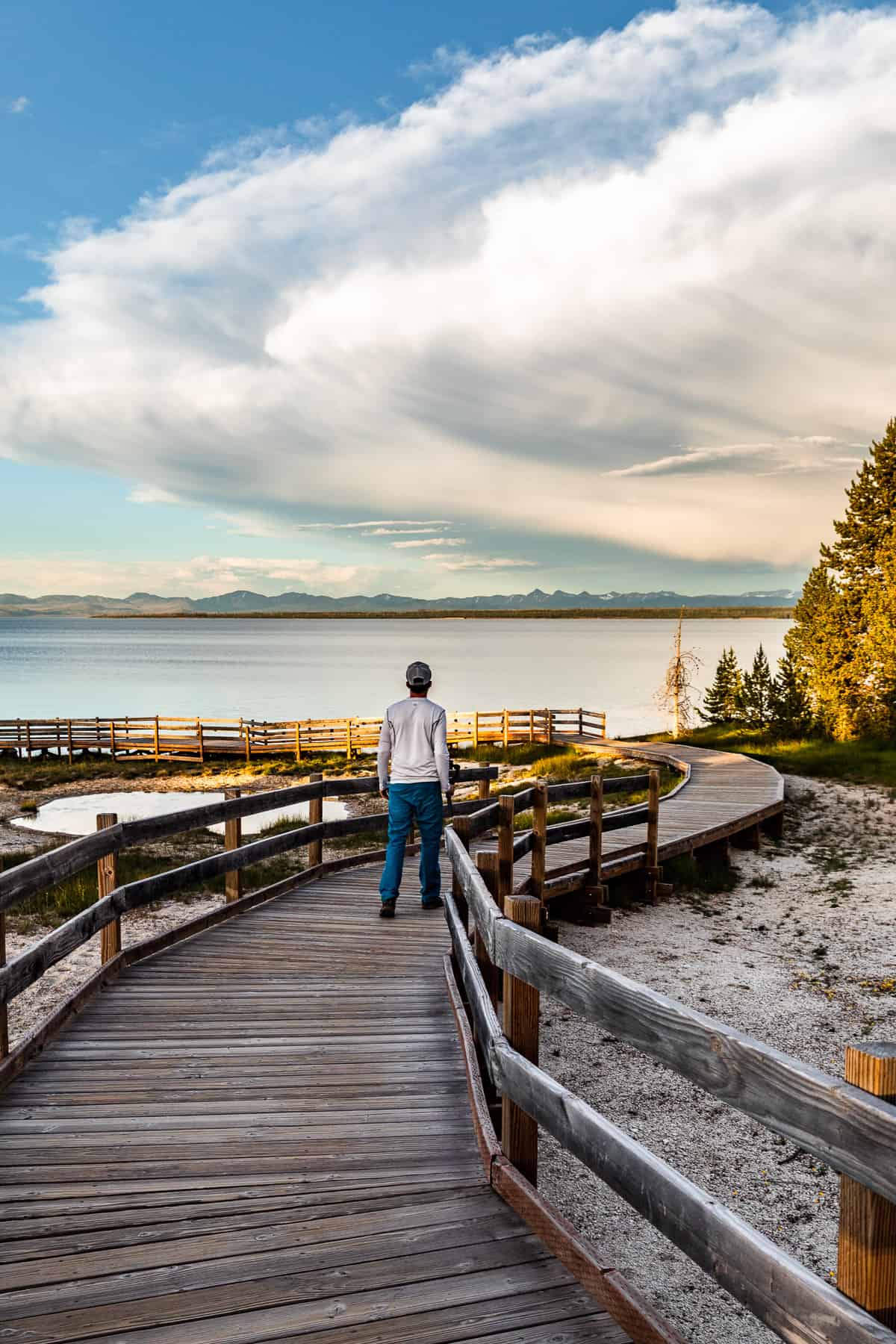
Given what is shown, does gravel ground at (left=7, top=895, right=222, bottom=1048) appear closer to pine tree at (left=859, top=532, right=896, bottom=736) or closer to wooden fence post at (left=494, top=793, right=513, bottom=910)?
wooden fence post at (left=494, top=793, right=513, bottom=910)

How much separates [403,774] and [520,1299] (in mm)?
4804

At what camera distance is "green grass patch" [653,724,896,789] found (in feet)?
75.4

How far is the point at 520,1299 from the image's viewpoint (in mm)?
2574

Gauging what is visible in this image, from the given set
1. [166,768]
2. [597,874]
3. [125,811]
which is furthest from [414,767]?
[166,768]

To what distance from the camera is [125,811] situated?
88.9 feet

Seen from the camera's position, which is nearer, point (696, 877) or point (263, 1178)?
point (263, 1178)

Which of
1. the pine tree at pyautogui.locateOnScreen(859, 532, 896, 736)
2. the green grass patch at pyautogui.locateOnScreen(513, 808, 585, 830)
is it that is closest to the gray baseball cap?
the green grass patch at pyautogui.locateOnScreen(513, 808, 585, 830)

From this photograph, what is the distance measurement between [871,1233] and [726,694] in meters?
38.5

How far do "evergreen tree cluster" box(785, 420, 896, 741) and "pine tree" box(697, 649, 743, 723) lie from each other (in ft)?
10.8

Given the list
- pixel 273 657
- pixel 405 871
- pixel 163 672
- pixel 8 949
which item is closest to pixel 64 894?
pixel 8 949

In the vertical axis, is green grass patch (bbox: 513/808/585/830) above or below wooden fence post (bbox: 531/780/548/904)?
below

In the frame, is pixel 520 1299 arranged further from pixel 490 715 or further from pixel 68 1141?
pixel 490 715

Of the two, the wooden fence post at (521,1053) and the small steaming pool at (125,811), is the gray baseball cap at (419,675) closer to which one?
the wooden fence post at (521,1053)

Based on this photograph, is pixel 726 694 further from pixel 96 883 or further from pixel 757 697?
pixel 96 883
